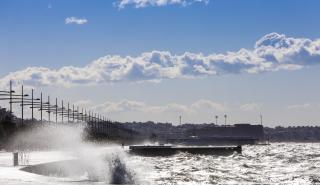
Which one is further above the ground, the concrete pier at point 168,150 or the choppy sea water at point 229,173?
the concrete pier at point 168,150

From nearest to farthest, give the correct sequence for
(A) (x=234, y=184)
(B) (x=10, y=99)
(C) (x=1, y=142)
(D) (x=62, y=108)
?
(A) (x=234, y=184), (B) (x=10, y=99), (C) (x=1, y=142), (D) (x=62, y=108)

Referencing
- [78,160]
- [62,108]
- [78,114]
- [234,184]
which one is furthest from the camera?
[78,114]

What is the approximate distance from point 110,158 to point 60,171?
19.9 ft

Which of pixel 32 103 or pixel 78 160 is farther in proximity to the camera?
pixel 32 103

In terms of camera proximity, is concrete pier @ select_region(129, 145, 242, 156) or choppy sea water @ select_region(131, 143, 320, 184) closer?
choppy sea water @ select_region(131, 143, 320, 184)

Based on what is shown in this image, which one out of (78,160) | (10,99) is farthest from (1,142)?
(78,160)

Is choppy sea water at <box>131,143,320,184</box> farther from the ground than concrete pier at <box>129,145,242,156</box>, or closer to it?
closer to it

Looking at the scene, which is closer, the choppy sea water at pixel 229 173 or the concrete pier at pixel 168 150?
the choppy sea water at pixel 229 173

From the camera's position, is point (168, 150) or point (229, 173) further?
point (168, 150)

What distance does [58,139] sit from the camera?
446 feet

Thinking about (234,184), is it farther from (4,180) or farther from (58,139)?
(58,139)

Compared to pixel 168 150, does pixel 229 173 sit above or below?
below

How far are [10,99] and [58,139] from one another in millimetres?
37002

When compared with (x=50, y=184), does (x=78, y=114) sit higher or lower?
higher
